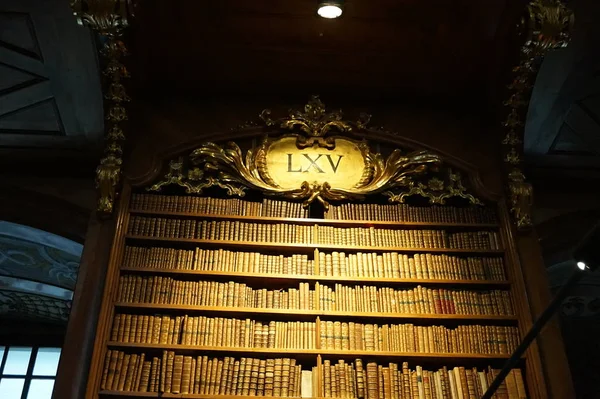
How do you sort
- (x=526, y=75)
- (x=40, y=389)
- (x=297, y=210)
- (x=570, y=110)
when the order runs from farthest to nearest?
(x=40, y=389), (x=570, y=110), (x=297, y=210), (x=526, y=75)

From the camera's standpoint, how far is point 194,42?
3742 mm

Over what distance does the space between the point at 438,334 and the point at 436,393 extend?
294 millimetres

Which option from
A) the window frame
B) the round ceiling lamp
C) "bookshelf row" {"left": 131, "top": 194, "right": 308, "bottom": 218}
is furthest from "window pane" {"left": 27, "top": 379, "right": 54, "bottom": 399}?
the round ceiling lamp

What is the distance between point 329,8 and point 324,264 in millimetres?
1327

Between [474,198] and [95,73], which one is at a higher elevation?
[95,73]

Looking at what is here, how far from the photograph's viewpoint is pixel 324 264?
3.38 meters

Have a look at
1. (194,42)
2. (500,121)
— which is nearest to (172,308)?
(194,42)

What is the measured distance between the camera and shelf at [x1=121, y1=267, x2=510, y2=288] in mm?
3268

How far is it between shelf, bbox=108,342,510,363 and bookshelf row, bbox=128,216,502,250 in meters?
0.62

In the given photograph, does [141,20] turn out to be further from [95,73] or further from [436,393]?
[436,393]

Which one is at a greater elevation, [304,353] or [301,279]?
[301,279]

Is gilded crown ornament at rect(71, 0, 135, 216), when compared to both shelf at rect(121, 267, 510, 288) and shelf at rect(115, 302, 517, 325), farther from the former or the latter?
shelf at rect(115, 302, 517, 325)

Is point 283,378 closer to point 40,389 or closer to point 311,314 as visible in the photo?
point 311,314

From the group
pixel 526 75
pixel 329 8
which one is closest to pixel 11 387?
pixel 329 8
